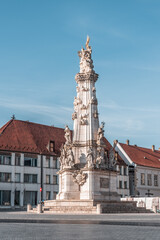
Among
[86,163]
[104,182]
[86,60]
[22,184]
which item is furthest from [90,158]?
[22,184]

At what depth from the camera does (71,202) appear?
31328 millimetres

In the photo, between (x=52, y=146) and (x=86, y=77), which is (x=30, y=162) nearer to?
(x=52, y=146)

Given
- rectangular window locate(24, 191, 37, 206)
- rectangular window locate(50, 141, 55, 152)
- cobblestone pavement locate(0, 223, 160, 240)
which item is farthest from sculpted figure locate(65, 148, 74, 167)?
rectangular window locate(50, 141, 55, 152)

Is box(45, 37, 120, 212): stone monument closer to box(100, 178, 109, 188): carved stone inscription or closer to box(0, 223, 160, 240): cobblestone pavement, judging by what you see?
box(100, 178, 109, 188): carved stone inscription

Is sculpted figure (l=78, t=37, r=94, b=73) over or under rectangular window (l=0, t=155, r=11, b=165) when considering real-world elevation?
over

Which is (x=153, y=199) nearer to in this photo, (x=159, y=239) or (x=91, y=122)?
(x=91, y=122)

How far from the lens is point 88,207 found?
30.0 m

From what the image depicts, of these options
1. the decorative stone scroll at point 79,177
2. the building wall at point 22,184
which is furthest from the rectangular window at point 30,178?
the decorative stone scroll at point 79,177

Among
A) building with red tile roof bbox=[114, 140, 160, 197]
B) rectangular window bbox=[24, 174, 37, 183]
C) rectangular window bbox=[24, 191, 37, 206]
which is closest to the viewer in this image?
rectangular window bbox=[24, 191, 37, 206]

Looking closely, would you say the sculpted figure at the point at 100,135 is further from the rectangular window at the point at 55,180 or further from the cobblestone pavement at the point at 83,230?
the rectangular window at the point at 55,180

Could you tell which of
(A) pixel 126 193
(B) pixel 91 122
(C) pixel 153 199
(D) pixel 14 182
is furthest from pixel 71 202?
(A) pixel 126 193

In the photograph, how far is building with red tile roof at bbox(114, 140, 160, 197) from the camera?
70.8m

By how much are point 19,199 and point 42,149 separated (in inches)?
359

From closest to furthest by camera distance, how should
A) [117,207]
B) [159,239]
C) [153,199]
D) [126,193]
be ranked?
[159,239]
[117,207]
[153,199]
[126,193]
